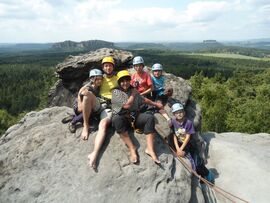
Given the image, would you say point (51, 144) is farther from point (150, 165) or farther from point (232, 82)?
point (232, 82)

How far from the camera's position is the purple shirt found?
39.5ft

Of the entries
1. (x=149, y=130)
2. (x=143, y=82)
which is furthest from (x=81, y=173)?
(x=143, y=82)

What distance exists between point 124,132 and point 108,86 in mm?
Answer: 1633

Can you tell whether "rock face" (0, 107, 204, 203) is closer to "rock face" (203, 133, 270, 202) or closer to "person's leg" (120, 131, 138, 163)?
"person's leg" (120, 131, 138, 163)

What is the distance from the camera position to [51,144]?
11.4m

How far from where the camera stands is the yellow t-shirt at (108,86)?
11.0 metres

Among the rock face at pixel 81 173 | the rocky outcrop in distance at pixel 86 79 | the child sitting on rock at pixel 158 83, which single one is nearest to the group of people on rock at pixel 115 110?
the rock face at pixel 81 173

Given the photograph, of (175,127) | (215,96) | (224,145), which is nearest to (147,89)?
(175,127)

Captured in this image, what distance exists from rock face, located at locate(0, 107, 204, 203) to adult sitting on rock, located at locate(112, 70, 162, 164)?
1.38ft

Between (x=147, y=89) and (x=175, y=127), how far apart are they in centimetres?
191

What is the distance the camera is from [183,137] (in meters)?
12.2

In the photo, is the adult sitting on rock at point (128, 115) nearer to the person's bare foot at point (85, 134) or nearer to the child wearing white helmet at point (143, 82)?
the person's bare foot at point (85, 134)

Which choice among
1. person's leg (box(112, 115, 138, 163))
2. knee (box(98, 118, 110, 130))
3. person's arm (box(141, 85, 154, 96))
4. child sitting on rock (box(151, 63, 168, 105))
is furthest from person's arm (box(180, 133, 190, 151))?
knee (box(98, 118, 110, 130))

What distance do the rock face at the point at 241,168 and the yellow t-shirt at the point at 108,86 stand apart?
5749mm
